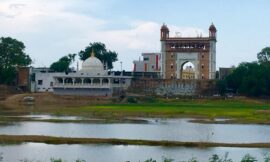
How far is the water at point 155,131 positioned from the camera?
45.9 m

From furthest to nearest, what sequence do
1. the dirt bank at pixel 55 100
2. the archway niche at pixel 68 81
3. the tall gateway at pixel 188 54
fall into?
the tall gateway at pixel 188 54, the archway niche at pixel 68 81, the dirt bank at pixel 55 100

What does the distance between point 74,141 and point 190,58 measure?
67.6 m

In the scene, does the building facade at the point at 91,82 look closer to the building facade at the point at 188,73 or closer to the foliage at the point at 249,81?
the foliage at the point at 249,81

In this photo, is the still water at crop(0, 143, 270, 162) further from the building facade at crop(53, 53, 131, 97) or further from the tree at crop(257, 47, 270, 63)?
the tree at crop(257, 47, 270, 63)

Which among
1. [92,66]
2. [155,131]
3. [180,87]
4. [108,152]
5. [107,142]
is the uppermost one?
[92,66]

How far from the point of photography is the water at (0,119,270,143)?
151 feet

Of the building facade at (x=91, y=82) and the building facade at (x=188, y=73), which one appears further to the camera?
the building facade at (x=188, y=73)

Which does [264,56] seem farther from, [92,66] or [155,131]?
[155,131]

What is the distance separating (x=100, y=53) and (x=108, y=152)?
284 ft

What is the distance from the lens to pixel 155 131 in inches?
A: 1981

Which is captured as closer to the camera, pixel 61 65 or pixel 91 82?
pixel 91 82

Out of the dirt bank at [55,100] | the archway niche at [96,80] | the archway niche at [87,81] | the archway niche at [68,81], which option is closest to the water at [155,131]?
the dirt bank at [55,100]

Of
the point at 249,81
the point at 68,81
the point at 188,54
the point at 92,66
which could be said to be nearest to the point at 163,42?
the point at 188,54

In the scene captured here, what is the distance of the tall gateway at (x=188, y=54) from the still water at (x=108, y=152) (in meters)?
68.3
